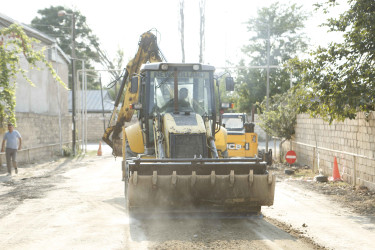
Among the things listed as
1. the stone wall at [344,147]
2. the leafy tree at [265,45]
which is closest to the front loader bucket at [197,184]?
the stone wall at [344,147]

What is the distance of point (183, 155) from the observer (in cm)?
973

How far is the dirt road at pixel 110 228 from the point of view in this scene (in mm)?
7363

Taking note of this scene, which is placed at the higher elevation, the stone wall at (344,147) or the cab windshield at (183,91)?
the cab windshield at (183,91)

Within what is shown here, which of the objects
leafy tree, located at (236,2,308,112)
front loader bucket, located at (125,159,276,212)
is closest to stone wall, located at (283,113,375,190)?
front loader bucket, located at (125,159,276,212)

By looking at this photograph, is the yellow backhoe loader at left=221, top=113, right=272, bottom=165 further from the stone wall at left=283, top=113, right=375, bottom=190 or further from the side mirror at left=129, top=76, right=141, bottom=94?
the side mirror at left=129, top=76, right=141, bottom=94

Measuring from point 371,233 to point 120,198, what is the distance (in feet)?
19.7

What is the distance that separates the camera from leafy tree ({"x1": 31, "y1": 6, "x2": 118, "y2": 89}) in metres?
56.7

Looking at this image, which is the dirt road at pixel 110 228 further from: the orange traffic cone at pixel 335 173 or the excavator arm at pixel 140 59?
the orange traffic cone at pixel 335 173

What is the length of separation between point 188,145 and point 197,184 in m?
1.26

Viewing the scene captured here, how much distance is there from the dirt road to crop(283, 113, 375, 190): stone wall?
2927mm

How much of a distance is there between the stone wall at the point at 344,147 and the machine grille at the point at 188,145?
535cm

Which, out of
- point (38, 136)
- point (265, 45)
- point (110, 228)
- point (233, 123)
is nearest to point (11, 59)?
point (38, 136)

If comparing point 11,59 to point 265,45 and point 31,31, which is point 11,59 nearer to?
point 31,31

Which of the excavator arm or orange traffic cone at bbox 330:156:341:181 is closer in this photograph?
the excavator arm
